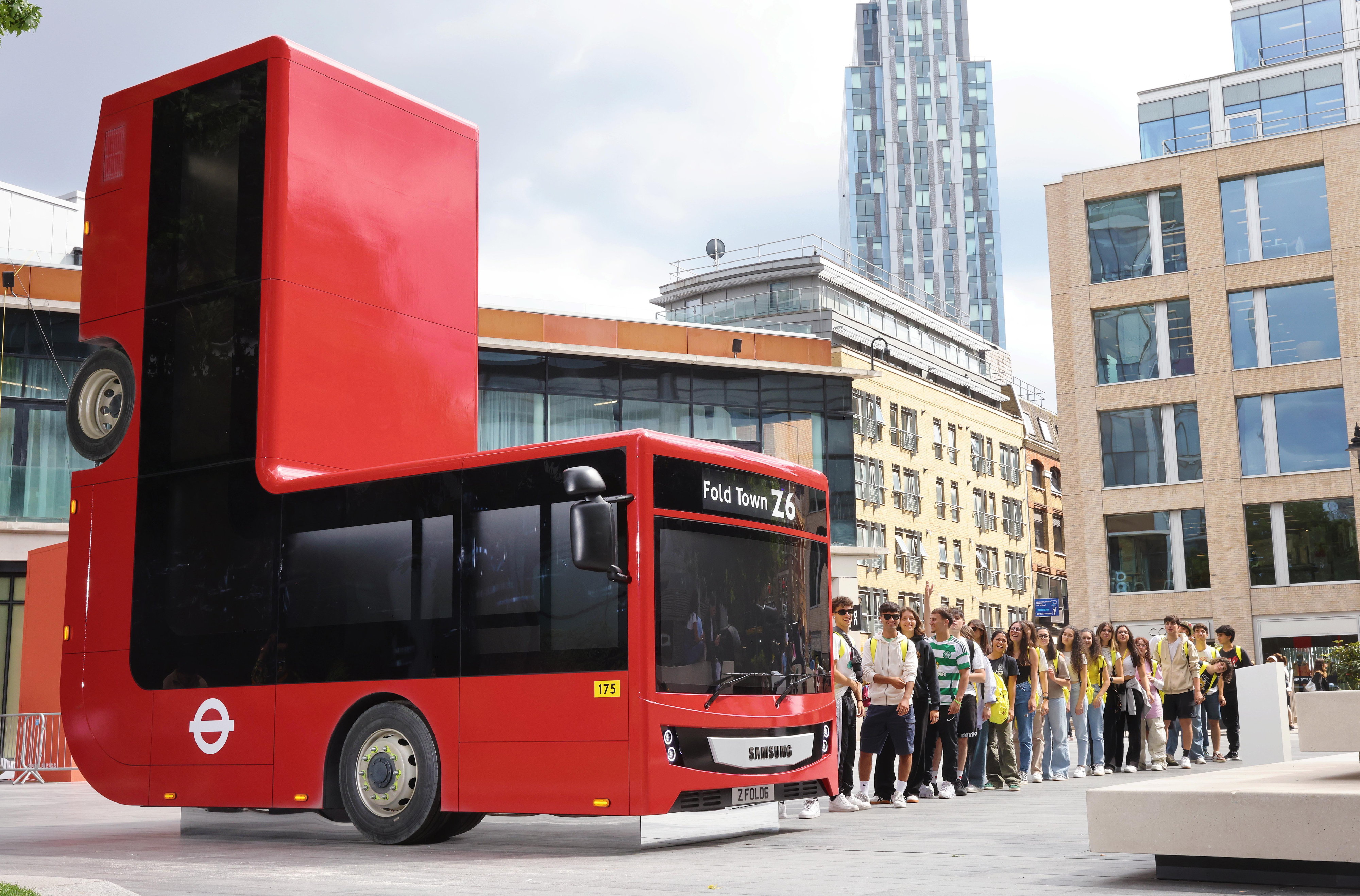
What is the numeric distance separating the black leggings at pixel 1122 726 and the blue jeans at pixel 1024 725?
7.16 ft

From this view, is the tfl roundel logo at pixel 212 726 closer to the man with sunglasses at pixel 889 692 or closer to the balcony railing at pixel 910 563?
the man with sunglasses at pixel 889 692

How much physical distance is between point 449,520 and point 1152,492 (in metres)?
39.0

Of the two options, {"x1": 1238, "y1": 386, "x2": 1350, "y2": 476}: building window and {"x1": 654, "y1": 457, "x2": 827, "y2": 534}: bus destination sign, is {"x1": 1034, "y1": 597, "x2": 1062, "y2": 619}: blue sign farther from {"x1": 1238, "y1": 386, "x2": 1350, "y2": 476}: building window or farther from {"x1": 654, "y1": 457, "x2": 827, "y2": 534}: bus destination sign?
{"x1": 654, "y1": 457, "x2": 827, "y2": 534}: bus destination sign

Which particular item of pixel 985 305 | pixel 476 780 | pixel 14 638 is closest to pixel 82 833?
pixel 476 780

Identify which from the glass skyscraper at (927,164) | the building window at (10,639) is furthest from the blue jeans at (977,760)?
the glass skyscraper at (927,164)

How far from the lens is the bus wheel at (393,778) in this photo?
1071 cm

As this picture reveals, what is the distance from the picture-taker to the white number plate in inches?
411

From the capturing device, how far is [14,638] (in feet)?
101

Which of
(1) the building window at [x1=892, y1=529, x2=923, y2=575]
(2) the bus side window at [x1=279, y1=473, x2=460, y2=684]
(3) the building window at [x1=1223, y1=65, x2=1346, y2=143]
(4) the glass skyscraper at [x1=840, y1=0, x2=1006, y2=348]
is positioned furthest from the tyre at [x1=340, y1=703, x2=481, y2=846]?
(4) the glass skyscraper at [x1=840, y1=0, x2=1006, y2=348]

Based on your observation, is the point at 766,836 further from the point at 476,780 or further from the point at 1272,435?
the point at 1272,435

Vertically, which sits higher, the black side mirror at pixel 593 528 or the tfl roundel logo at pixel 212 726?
the black side mirror at pixel 593 528

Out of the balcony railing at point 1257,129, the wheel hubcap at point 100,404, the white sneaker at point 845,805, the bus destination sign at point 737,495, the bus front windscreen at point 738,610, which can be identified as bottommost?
the white sneaker at point 845,805

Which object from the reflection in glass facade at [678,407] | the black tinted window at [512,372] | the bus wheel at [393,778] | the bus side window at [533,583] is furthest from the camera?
→ the reflection in glass facade at [678,407]

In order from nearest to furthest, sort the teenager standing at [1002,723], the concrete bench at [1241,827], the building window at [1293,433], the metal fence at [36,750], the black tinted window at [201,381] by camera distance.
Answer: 1. the concrete bench at [1241,827]
2. the black tinted window at [201,381]
3. the teenager standing at [1002,723]
4. the metal fence at [36,750]
5. the building window at [1293,433]
